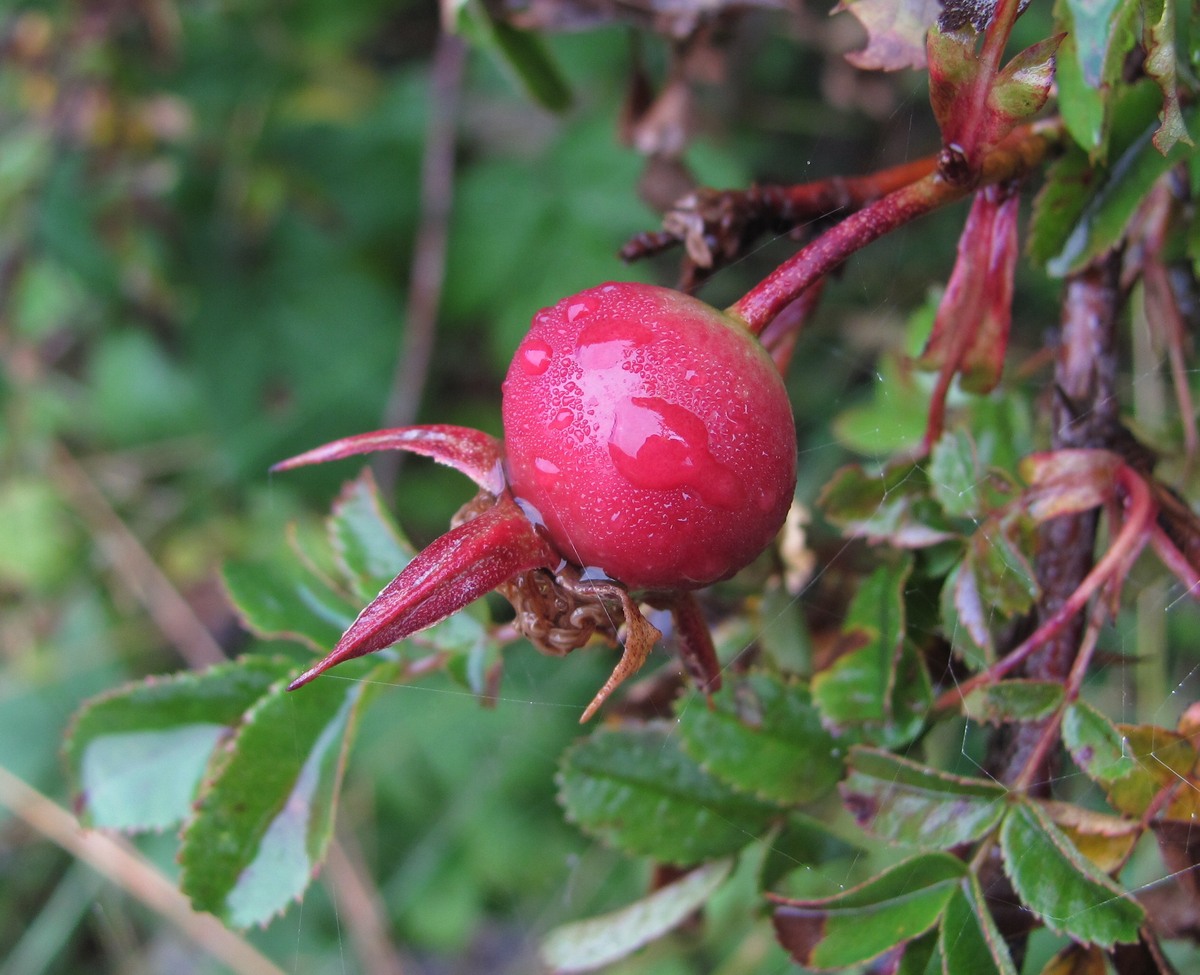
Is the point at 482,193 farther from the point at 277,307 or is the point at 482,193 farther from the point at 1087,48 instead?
the point at 1087,48

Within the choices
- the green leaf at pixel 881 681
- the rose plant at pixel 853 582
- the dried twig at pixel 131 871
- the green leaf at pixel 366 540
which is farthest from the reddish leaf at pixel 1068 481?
the dried twig at pixel 131 871

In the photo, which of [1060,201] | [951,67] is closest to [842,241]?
[951,67]

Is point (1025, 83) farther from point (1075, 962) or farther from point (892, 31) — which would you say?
point (1075, 962)

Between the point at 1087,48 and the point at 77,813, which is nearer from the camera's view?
the point at 1087,48

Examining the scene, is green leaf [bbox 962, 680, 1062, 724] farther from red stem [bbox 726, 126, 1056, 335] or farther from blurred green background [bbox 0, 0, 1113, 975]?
blurred green background [bbox 0, 0, 1113, 975]

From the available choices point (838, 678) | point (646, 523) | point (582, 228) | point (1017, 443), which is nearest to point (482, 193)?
point (582, 228)

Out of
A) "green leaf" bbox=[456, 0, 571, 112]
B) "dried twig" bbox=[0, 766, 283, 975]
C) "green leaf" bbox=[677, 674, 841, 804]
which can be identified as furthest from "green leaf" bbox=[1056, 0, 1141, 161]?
"dried twig" bbox=[0, 766, 283, 975]

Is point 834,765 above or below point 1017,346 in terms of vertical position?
above
